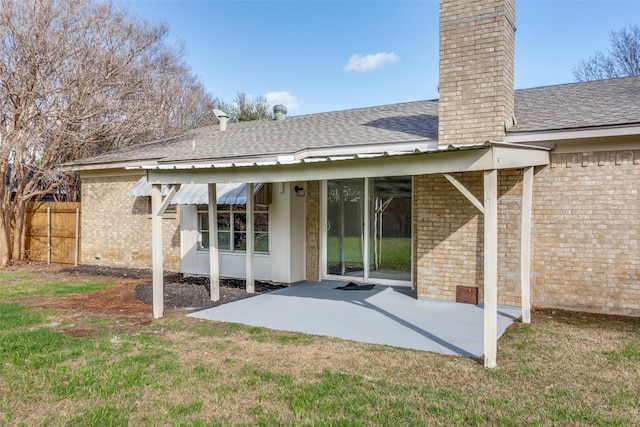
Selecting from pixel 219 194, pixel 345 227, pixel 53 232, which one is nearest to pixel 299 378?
pixel 345 227

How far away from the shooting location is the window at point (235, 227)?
11.4 m

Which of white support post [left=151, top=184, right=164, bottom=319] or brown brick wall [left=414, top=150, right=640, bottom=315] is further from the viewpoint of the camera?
white support post [left=151, top=184, right=164, bottom=319]

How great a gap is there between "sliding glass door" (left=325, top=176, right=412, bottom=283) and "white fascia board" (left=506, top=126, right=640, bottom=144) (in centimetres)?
273

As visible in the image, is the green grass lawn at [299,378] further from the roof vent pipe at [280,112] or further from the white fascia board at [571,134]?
the roof vent pipe at [280,112]

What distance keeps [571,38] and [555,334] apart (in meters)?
18.0

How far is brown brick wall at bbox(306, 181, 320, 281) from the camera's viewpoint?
446 inches

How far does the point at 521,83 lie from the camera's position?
2553 centimetres

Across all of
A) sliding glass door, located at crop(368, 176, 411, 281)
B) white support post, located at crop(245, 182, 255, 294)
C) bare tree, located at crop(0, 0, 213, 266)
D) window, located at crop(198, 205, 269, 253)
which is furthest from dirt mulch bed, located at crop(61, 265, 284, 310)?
bare tree, located at crop(0, 0, 213, 266)

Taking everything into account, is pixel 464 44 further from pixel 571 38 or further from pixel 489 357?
pixel 571 38

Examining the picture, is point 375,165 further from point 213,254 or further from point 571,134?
point 213,254

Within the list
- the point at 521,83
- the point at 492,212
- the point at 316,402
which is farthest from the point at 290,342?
the point at 521,83

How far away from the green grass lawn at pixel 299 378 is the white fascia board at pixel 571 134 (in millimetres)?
3069

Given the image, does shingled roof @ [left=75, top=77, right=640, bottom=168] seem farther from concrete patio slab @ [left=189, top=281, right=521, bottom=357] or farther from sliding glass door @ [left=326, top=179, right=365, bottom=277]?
concrete patio slab @ [left=189, top=281, right=521, bottom=357]

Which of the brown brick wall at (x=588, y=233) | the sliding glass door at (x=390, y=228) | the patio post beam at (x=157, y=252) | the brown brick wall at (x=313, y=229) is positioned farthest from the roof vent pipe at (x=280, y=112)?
the brown brick wall at (x=588, y=233)
